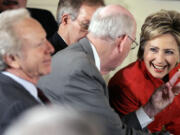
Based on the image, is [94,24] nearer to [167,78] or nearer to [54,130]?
[167,78]

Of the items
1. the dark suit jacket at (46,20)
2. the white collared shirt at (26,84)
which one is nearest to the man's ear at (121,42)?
the white collared shirt at (26,84)

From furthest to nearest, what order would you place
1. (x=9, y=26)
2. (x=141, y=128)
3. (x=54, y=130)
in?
1. (x=141, y=128)
2. (x=9, y=26)
3. (x=54, y=130)

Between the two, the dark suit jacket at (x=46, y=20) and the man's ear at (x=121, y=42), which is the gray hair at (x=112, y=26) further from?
the dark suit jacket at (x=46, y=20)

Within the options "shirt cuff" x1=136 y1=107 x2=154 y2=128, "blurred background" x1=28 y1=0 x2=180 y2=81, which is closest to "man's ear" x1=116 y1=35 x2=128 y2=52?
"shirt cuff" x1=136 y1=107 x2=154 y2=128

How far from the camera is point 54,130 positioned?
0.39 metres

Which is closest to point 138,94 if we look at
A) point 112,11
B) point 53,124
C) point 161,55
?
point 161,55

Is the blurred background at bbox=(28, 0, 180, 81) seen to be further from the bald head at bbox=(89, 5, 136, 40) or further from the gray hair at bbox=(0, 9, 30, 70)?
the gray hair at bbox=(0, 9, 30, 70)

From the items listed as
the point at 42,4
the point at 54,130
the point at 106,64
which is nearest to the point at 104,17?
the point at 106,64

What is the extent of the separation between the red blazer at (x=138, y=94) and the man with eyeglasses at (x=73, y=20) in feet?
1.30

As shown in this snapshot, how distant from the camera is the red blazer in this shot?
6.30 feet

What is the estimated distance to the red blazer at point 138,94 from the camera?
192 centimetres

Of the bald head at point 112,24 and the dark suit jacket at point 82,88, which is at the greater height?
the bald head at point 112,24

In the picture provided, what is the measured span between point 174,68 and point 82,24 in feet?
2.16

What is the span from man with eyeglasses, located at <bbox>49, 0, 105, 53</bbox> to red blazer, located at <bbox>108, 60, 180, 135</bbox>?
397mm
